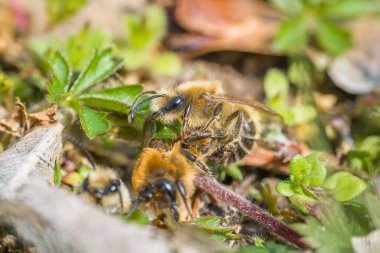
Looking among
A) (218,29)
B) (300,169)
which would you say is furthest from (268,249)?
(218,29)

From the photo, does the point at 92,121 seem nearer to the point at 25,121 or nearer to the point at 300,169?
the point at 25,121

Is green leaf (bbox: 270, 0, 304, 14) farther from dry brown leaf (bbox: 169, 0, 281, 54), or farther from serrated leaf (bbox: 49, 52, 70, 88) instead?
serrated leaf (bbox: 49, 52, 70, 88)

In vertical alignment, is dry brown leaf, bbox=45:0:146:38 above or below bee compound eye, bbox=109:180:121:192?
above

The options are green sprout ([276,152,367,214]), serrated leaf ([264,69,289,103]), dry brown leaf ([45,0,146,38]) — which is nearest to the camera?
green sprout ([276,152,367,214])

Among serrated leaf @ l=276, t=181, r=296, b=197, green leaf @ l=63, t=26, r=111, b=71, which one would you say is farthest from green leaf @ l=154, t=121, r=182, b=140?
green leaf @ l=63, t=26, r=111, b=71

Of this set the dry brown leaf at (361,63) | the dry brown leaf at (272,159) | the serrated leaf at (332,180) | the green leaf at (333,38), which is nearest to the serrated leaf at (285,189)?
the serrated leaf at (332,180)

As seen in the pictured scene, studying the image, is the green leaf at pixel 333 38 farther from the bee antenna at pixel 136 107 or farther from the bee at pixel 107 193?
the bee at pixel 107 193
